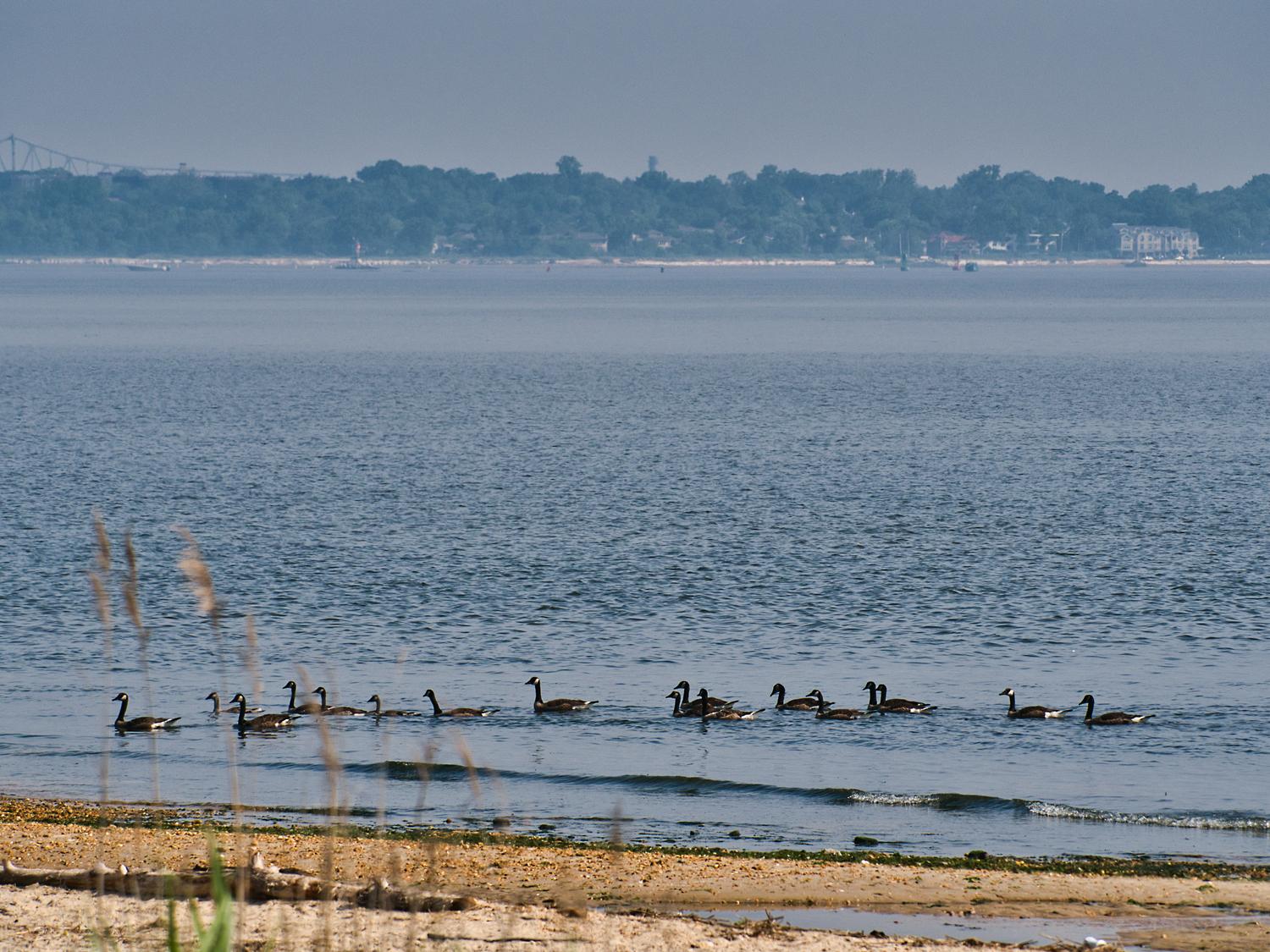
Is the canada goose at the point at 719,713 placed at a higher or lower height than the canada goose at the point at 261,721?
higher

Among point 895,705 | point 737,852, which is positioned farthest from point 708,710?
point 737,852

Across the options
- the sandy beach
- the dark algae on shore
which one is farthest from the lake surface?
the sandy beach

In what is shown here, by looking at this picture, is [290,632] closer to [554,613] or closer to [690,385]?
[554,613]

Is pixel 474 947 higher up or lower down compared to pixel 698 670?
higher up

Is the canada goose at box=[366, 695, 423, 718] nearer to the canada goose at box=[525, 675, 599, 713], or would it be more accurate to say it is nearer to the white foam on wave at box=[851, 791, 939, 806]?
the canada goose at box=[525, 675, 599, 713]

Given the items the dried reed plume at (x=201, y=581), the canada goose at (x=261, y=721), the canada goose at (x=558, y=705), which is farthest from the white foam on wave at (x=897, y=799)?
the dried reed plume at (x=201, y=581)

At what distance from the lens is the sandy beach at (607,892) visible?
14430 mm

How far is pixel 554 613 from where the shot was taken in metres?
37.8

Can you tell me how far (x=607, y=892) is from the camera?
56.2 ft

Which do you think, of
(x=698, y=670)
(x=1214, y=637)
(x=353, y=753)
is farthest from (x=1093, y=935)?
(x=1214, y=637)

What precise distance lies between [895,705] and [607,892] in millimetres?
12552

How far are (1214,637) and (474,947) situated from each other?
24415 millimetres

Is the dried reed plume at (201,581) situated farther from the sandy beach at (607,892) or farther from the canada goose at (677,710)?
the canada goose at (677,710)

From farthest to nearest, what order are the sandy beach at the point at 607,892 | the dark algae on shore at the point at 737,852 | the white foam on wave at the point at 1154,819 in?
the white foam on wave at the point at 1154,819 → the dark algae on shore at the point at 737,852 → the sandy beach at the point at 607,892
